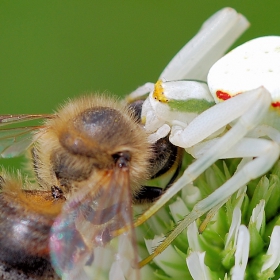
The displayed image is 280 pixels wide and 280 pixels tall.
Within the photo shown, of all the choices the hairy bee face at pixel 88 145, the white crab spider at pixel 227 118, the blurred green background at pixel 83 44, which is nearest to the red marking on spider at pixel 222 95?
the white crab spider at pixel 227 118

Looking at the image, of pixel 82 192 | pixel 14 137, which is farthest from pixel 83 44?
pixel 82 192

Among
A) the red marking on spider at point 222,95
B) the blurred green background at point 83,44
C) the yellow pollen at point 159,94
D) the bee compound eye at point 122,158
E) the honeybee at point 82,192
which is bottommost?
the blurred green background at point 83,44

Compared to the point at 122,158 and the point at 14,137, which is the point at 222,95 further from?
the point at 14,137

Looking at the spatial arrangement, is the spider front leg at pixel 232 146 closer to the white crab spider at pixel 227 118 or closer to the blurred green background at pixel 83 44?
the white crab spider at pixel 227 118

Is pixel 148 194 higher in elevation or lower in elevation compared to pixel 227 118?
lower

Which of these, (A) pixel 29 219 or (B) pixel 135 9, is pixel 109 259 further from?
(B) pixel 135 9

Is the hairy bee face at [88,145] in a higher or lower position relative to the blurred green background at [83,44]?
higher
